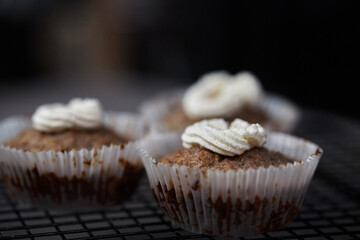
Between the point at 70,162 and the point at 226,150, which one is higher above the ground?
the point at 226,150

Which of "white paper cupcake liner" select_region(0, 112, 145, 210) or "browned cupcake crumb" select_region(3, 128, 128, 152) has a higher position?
"browned cupcake crumb" select_region(3, 128, 128, 152)

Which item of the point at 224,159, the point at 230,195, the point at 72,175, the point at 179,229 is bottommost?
the point at 179,229

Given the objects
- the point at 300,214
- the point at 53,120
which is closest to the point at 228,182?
the point at 300,214

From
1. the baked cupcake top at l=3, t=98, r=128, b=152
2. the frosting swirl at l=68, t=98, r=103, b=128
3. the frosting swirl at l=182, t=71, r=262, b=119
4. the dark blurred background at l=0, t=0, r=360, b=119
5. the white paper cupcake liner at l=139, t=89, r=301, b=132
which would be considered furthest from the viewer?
the dark blurred background at l=0, t=0, r=360, b=119

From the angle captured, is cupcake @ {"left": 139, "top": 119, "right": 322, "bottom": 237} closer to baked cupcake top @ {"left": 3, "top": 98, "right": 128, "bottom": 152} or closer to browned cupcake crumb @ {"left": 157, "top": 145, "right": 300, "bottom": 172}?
browned cupcake crumb @ {"left": 157, "top": 145, "right": 300, "bottom": 172}

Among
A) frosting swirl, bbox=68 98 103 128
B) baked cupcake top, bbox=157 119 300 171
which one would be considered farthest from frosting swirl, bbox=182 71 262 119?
baked cupcake top, bbox=157 119 300 171

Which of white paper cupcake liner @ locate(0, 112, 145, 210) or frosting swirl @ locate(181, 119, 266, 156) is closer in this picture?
frosting swirl @ locate(181, 119, 266, 156)

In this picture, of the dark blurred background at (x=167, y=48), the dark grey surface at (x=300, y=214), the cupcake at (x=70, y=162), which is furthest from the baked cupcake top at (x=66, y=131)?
the dark blurred background at (x=167, y=48)

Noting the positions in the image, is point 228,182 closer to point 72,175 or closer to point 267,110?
point 72,175
